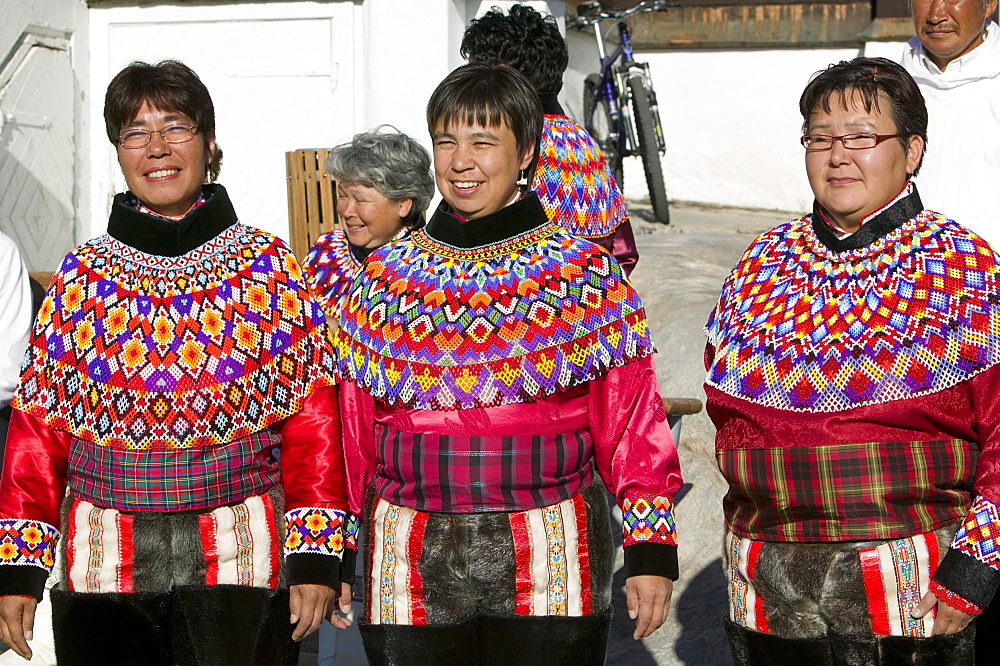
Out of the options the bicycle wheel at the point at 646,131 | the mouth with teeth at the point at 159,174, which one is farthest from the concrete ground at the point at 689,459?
the mouth with teeth at the point at 159,174

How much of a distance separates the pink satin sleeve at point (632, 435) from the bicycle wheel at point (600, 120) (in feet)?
22.9

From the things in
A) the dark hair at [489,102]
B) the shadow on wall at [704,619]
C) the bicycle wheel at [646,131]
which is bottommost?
the shadow on wall at [704,619]

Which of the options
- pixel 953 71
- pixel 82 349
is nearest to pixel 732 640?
pixel 82 349

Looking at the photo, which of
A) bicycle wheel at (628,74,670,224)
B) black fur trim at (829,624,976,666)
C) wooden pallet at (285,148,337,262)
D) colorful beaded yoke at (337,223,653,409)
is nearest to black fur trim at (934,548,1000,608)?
black fur trim at (829,624,976,666)

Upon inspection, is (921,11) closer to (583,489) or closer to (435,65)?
(583,489)

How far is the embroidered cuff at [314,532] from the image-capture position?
2.42 meters

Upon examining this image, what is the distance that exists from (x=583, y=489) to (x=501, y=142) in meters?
0.78

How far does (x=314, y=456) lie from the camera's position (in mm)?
2490

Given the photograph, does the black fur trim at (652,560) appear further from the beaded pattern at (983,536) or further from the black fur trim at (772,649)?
the beaded pattern at (983,536)

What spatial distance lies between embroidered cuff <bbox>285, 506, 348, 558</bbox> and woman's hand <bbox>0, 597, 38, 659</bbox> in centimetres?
58

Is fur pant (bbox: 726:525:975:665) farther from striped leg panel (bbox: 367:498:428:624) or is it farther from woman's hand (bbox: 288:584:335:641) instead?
woman's hand (bbox: 288:584:335:641)

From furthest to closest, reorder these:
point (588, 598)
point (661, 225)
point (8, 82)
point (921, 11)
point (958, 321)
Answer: point (661, 225)
point (8, 82)
point (921, 11)
point (588, 598)
point (958, 321)

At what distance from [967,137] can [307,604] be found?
2385mm

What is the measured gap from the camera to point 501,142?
2.47 meters
